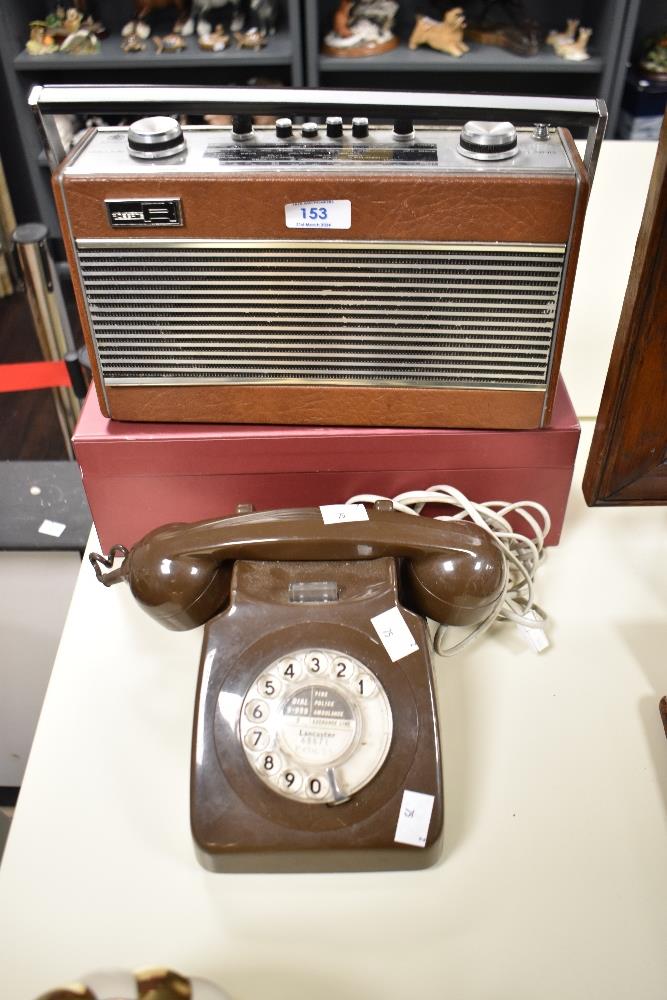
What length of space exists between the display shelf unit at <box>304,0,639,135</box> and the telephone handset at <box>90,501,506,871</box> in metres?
1.56

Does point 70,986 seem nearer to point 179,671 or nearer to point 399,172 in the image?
point 179,671

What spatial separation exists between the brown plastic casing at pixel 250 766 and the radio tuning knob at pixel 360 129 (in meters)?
0.37

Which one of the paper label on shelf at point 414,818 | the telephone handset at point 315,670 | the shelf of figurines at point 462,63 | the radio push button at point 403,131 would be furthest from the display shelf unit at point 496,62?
the paper label on shelf at point 414,818

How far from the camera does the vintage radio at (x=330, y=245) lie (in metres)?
0.72

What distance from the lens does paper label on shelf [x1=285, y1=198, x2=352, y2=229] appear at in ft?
2.38

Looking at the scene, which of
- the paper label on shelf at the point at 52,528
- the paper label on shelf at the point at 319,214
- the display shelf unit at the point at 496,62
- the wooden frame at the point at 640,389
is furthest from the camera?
the display shelf unit at the point at 496,62

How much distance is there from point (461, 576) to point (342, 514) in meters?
0.11

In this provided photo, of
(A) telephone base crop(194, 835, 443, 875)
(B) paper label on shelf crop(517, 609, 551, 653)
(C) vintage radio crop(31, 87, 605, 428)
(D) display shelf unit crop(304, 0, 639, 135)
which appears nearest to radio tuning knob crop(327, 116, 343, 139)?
(C) vintage radio crop(31, 87, 605, 428)

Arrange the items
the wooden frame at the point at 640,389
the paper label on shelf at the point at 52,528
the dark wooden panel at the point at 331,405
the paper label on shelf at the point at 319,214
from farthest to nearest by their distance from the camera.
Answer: the paper label on shelf at the point at 52,528, the dark wooden panel at the point at 331,405, the paper label on shelf at the point at 319,214, the wooden frame at the point at 640,389

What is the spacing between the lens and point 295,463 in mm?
877

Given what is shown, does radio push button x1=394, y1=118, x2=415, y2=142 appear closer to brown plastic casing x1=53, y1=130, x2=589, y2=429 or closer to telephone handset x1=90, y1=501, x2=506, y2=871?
brown plastic casing x1=53, y1=130, x2=589, y2=429

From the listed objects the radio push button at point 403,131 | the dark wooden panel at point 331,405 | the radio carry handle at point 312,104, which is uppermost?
the radio carry handle at point 312,104

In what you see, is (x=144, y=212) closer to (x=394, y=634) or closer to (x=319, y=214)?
(x=319, y=214)

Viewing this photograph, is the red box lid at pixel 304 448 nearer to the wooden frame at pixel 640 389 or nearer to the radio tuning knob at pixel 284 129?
the wooden frame at pixel 640 389
